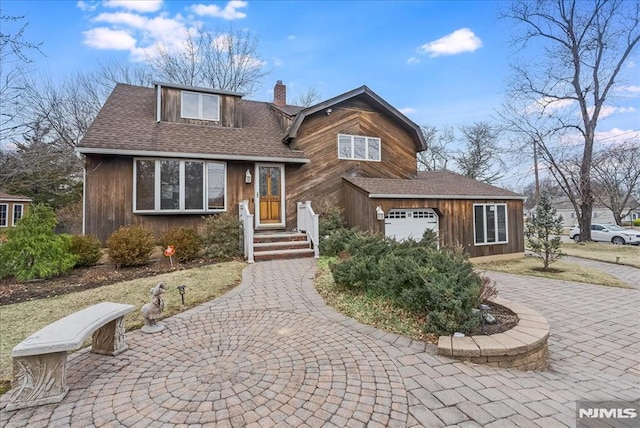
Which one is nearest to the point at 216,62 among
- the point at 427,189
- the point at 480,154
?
the point at 427,189

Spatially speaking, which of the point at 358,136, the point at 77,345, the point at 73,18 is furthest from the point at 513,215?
the point at 73,18

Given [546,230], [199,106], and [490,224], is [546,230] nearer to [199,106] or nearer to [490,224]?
[490,224]

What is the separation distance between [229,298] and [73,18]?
37.9 feet

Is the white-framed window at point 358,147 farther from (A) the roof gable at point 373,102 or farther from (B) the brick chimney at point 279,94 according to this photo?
(B) the brick chimney at point 279,94

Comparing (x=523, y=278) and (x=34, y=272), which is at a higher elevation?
(x=34, y=272)

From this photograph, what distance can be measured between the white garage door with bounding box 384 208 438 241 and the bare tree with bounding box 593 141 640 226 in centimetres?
1523

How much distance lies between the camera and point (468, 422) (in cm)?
239

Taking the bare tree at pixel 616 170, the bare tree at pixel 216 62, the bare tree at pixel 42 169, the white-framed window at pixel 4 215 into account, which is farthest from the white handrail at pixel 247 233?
the white-framed window at pixel 4 215

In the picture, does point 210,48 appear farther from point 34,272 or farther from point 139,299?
point 139,299

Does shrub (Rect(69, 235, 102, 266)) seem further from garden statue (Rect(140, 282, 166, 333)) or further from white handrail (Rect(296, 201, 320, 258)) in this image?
white handrail (Rect(296, 201, 320, 258))

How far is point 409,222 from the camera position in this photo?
11.3 metres

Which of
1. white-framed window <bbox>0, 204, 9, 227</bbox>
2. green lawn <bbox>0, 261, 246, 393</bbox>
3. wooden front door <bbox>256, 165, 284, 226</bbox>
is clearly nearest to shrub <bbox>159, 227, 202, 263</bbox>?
green lawn <bbox>0, 261, 246, 393</bbox>

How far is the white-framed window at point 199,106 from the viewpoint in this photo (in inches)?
462

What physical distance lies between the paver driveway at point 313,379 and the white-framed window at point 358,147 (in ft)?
28.8
